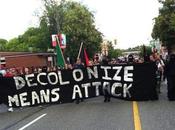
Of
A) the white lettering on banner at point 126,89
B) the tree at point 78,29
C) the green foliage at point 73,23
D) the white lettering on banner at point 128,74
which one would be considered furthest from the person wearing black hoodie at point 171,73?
the tree at point 78,29

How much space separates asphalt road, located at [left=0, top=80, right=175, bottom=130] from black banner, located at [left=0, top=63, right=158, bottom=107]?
35 centimetres

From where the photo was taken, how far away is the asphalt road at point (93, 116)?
41.0ft

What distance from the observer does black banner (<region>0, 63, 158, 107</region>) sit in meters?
18.9

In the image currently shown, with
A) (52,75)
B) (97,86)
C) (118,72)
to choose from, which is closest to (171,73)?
(118,72)

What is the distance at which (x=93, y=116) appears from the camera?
48.0ft

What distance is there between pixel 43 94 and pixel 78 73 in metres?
1.60

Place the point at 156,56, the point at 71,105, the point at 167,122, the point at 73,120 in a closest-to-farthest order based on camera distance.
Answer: the point at 167,122 < the point at 73,120 < the point at 71,105 < the point at 156,56

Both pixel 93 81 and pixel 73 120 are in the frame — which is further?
pixel 93 81

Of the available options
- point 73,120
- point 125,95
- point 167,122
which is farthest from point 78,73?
point 167,122

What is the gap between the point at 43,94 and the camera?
19.2 m

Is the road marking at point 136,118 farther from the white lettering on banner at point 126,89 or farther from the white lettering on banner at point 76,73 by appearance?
the white lettering on banner at point 76,73

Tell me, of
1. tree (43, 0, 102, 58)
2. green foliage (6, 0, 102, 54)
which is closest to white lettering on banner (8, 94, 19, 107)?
green foliage (6, 0, 102, 54)

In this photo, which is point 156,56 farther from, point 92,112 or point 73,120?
point 73,120

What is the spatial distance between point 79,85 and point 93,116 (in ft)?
16.6
